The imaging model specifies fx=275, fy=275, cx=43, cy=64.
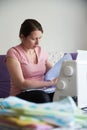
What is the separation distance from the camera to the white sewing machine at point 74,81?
Result: 4.02 feet

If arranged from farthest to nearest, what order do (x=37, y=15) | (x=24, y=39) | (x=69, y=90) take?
(x=37, y=15)
(x=24, y=39)
(x=69, y=90)

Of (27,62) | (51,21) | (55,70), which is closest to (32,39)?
(27,62)

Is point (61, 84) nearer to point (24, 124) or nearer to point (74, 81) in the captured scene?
point (74, 81)

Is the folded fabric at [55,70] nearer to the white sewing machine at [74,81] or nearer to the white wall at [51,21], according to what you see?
the white sewing machine at [74,81]

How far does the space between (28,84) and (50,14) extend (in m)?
1.44

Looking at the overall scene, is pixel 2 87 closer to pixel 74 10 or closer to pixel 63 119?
pixel 74 10

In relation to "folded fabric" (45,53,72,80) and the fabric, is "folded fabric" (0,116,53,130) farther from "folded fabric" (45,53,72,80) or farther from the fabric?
"folded fabric" (45,53,72,80)

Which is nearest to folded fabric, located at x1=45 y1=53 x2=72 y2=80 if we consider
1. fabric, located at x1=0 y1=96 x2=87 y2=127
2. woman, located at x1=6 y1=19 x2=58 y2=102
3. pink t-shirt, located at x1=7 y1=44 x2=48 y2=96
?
woman, located at x1=6 y1=19 x2=58 y2=102

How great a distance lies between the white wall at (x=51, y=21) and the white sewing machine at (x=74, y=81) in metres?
1.49

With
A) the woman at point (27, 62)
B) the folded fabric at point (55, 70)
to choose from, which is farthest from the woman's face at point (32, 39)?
the folded fabric at point (55, 70)

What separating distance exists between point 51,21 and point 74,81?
5.60 feet

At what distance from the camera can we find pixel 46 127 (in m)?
0.71

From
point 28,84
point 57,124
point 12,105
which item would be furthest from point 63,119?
point 28,84

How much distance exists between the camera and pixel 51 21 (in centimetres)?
286
